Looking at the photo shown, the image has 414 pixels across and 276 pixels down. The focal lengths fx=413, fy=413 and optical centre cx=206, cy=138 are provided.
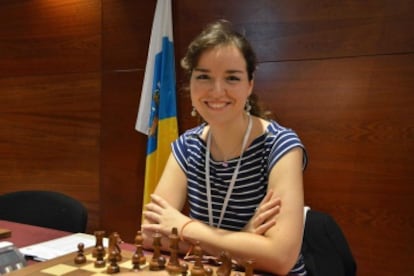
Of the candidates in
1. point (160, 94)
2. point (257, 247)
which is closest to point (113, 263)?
point (257, 247)

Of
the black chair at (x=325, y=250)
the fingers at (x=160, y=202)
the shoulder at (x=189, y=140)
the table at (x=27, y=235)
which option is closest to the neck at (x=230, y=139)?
the shoulder at (x=189, y=140)

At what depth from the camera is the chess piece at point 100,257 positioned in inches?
46.2

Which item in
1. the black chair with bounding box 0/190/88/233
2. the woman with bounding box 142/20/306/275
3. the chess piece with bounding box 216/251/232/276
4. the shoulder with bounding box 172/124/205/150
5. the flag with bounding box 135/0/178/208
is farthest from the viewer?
the flag with bounding box 135/0/178/208

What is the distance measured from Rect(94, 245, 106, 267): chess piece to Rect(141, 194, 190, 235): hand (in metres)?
0.22

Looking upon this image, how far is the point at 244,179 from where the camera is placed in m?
1.54

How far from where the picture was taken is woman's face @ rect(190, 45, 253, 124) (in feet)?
4.87

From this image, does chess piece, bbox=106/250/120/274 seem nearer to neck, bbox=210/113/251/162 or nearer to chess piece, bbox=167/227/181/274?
chess piece, bbox=167/227/181/274

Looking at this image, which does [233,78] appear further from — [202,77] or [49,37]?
[49,37]

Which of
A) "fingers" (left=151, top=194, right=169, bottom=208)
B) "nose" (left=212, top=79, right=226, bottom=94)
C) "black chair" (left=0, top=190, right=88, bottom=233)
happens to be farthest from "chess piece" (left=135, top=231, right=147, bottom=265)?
"black chair" (left=0, top=190, right=88, bottom=233)

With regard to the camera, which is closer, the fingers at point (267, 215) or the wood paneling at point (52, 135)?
the fingers at point (267, 215)

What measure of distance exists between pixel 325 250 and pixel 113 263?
2.72 ft

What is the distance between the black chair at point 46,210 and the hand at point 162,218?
1.97 feet

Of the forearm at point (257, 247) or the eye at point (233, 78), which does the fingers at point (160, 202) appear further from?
the eye at point (233, 78)

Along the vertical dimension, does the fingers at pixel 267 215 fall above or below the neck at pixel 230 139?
below
